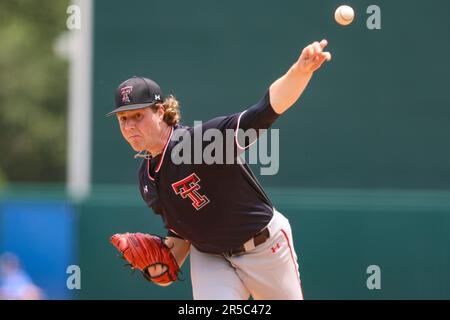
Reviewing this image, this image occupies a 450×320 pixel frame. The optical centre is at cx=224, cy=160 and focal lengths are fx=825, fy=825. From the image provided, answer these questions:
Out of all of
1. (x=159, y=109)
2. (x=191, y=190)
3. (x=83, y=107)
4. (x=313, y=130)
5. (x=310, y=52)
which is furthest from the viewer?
(x=83, y=107)

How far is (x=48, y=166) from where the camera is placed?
2106 cm

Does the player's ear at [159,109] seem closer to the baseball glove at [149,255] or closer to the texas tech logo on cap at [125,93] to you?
the texas tech logo on cap at [125,93]

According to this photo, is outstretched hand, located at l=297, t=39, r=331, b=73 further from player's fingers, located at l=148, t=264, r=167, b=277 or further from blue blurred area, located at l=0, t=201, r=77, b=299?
blue blurred area, located at l=0, t=201, r=77, b=299

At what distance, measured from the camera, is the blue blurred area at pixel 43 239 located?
718cm

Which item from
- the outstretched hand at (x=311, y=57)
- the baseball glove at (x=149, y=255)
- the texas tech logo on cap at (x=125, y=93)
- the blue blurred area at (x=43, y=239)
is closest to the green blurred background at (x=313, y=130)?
the blue blurred area at (x=43, y=239)

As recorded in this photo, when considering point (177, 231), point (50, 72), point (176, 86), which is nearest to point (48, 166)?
point (50, 72)

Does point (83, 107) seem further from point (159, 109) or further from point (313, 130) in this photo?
point (159, 109)

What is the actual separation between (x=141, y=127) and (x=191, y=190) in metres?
0.38

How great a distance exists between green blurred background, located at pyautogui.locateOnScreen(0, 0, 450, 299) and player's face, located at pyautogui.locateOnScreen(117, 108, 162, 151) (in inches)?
119

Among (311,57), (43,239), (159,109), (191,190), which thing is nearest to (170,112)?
(159,109)

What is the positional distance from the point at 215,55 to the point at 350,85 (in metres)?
1.23

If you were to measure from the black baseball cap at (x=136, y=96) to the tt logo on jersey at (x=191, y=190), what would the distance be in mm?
400

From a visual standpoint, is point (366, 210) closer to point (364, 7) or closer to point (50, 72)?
point (364, 7)

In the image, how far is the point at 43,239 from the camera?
7293 millimetres
